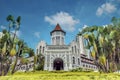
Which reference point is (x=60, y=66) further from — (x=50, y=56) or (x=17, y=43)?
(x=17, y=43)

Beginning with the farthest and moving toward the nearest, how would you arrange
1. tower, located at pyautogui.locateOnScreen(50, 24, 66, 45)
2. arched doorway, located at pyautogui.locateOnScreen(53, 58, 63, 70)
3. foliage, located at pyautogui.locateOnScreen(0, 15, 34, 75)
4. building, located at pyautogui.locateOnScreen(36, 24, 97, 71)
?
tower, located at pyautogui.locateOnScreen(50, 24, 66, 45), arched doorway, located at pyautogui.locateOnScreen(53, 58, 63, 70), building, located at pyautogui.locateOnScreen(36, 24, 97, 71), foliage, located at pyautogui.locateOnScreen(0, 15, 34, 75)

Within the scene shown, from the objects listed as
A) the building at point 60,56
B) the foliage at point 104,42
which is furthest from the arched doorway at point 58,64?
the foliage at point 104,42

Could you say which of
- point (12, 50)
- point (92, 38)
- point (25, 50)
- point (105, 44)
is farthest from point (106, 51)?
point (12, 50)

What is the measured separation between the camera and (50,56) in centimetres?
5522

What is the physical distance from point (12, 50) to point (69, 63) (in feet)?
80.0

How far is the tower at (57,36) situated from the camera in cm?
→ 6431

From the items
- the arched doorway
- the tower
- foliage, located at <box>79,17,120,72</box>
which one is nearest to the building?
the arched doorway

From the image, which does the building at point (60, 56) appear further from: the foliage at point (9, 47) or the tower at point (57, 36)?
the foliage at point (9, 47)

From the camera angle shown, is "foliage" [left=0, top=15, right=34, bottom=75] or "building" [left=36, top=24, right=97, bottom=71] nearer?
"foliage" [left=0, top=15, right=34, bottom=75]

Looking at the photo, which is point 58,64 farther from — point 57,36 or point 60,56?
point 57,36

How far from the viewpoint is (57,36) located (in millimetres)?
65125

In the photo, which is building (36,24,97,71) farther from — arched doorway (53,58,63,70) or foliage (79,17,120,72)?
foliage (79,17,120,72)

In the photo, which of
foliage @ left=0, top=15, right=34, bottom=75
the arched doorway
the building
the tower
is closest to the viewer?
foliage @ left=0, top=15, right=34, bottom=75

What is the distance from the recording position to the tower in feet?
211
